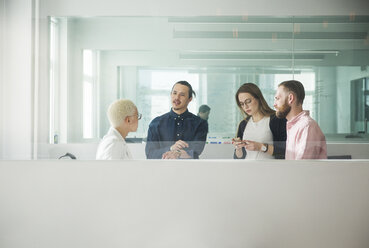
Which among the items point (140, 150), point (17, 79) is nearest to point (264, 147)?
point (140, 150)

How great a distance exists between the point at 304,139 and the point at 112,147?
155 centimetres

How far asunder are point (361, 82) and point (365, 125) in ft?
1.16

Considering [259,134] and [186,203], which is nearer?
[186,203]

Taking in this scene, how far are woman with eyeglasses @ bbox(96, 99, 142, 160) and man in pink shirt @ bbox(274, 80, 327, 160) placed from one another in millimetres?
1165

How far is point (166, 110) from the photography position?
3.72 m

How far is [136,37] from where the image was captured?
12.2 ft

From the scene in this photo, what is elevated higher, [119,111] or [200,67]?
[200,67]

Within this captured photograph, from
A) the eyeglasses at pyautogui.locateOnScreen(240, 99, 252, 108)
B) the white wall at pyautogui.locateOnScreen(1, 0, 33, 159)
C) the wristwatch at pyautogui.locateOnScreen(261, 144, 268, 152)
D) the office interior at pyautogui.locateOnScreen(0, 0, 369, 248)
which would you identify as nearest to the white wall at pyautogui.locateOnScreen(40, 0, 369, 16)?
the office interior at pyautogui.locateOnScreen(0, 0, 369, 248)

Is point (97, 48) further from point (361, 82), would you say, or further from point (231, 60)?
point (361, 82)

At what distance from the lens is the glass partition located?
368cm

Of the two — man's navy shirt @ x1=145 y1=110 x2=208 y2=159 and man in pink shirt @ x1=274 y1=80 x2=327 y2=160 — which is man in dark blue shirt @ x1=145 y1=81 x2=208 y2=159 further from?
man in pink shirt @ x1=274 y1=80 x2=327 y2=160

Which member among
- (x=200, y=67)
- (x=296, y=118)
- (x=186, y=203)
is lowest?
(x=186, y=203)

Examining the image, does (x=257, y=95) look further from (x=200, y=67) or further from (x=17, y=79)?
(x=17, y=79)

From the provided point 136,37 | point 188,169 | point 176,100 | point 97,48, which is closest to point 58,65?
point 97,48
